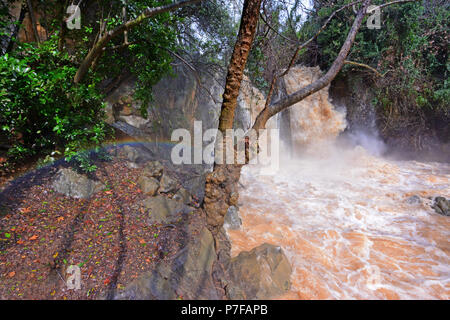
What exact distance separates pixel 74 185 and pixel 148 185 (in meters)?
1.13

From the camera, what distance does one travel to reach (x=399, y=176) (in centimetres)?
755

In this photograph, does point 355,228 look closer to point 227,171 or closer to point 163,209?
point 227,171

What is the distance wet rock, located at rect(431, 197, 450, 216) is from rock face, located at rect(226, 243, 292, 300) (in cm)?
448

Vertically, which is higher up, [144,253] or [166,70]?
[166,70]

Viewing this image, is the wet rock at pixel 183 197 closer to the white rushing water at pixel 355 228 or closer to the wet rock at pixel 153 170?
the wet rock at pixel 153 170

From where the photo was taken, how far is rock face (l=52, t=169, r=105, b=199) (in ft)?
11.3

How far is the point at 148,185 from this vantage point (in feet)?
13.6

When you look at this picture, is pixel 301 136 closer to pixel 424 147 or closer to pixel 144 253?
pixel 424 147


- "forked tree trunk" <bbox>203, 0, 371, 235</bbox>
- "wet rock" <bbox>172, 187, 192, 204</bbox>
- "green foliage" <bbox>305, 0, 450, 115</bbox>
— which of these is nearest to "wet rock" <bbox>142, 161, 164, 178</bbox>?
"wet rock" <bbox>172, 187, 192, 204</bbox>

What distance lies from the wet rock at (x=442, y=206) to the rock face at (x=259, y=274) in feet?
14.7

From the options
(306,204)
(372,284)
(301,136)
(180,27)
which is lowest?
(372,284)

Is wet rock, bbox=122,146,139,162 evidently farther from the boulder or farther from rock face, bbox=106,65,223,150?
the boulder

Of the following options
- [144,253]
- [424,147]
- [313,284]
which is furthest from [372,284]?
[424,147]
